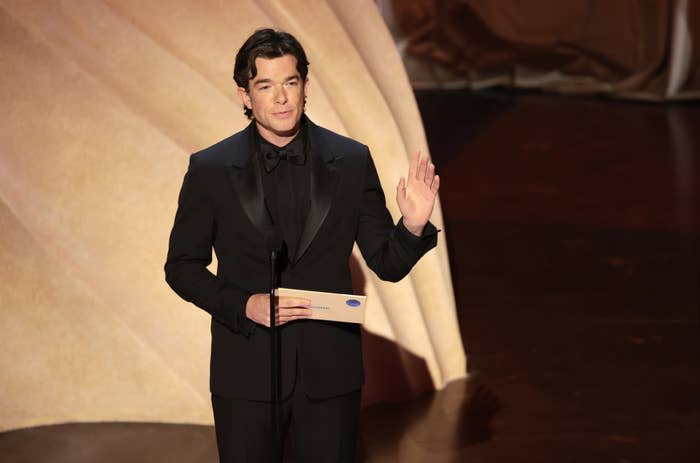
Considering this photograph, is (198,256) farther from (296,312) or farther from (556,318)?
(556,318)

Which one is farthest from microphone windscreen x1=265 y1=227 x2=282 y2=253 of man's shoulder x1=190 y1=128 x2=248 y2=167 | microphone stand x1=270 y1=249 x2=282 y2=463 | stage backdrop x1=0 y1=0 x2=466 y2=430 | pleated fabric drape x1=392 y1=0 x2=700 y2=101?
pleated fabric drape x1=392 y1=0 x2=700 y2=101

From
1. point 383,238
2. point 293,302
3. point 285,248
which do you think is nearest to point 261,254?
point 285,248

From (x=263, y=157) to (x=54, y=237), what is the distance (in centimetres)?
188

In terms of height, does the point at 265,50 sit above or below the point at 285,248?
above

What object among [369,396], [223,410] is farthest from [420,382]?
[223,410]

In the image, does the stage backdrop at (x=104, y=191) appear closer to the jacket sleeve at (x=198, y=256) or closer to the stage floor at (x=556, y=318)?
the stage floor at (x=556, y=318)

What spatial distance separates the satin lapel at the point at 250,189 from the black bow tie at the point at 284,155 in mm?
29

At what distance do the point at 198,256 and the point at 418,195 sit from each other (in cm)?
48

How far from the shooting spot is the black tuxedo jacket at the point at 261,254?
2258 mm

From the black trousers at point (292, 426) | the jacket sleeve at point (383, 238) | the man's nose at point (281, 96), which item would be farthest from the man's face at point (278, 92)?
the black trousers at point (292, 426)

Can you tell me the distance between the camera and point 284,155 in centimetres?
225

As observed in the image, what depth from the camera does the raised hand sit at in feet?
7.32

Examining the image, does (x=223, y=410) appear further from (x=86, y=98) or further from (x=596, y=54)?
(x=596, y=54)

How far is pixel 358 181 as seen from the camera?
7.66 feet
